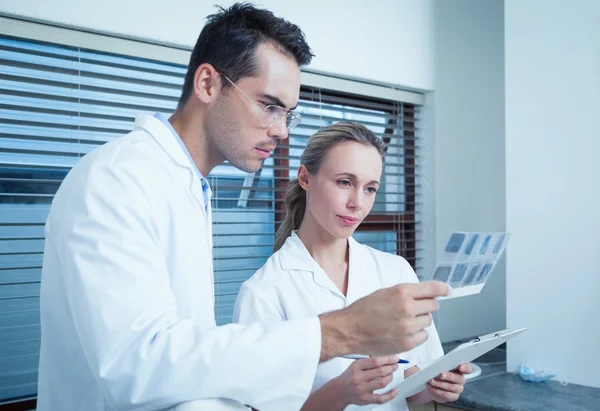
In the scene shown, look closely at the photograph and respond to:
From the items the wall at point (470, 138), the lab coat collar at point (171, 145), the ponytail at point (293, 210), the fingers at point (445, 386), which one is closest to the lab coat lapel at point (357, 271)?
the ponytail at point (293, 210)

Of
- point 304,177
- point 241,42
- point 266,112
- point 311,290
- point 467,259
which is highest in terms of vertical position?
point 241,42

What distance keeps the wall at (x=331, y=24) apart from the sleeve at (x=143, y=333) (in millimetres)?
1142

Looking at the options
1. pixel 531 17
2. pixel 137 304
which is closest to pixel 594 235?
pixel 531 17

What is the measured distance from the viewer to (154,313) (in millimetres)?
878

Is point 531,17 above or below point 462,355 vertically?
above

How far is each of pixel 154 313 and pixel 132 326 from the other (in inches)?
1.5

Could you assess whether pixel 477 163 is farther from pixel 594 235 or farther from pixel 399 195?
pixel 594 235

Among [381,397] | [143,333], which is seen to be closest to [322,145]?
[381,397]

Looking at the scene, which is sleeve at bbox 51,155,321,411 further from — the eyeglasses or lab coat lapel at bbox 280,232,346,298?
lab coat lapel at bbox 280,232,346,298

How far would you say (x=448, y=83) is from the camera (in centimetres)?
301

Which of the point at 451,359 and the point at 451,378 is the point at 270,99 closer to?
the point at 451,359

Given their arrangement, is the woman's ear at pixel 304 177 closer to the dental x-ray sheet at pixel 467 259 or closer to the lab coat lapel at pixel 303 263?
the lab coat lapel at pixel 303 263

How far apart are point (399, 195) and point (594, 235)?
3.34ft

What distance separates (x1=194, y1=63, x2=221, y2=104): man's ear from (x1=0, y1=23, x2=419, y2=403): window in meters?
0.84
